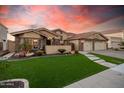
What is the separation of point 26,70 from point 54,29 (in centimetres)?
112

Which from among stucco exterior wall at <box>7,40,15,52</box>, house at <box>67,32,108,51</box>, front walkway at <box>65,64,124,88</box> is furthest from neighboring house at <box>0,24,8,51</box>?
front walkway at <box>65,64,124,88</box>

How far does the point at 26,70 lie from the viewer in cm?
368

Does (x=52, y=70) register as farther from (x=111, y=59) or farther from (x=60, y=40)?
(x=111, y=59)

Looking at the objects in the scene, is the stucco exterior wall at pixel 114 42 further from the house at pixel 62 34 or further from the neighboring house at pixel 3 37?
the neighboring house at pixel 3 37

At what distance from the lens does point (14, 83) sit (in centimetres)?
347

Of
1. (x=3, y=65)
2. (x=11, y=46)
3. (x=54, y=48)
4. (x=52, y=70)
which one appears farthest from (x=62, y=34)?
(x=3, y=65)

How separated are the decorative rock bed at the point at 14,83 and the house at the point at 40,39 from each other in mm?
761

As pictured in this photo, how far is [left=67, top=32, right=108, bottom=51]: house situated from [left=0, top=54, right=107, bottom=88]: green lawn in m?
0.24

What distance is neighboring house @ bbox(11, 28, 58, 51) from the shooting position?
3945 mm
